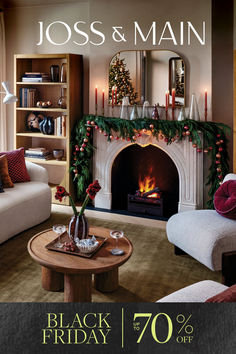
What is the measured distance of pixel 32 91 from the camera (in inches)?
209

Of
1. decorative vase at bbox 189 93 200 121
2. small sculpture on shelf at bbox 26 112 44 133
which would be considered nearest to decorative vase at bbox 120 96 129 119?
decorative vase at bbox 189 93 200 121

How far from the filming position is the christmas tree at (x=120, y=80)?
470cm

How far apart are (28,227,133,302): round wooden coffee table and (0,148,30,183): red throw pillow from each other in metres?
1.59

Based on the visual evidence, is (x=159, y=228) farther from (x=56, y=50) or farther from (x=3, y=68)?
(x=3, y=68)

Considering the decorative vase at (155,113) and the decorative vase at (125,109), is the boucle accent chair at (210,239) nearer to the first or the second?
the decorative vase at (155,113)

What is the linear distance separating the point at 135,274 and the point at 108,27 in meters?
3.11

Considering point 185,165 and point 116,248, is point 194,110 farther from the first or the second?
point 116,248

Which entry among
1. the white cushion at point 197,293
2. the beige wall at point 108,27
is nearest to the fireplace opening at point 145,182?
the beige wall at point 108,27

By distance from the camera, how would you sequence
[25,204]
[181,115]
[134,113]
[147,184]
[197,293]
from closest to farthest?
[197,293] → [25,204] → [181,115] → [134,113] → [147,184]

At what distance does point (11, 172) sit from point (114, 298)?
2.11 metres

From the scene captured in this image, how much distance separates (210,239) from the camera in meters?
2.86

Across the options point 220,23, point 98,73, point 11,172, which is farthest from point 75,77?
point 220,23

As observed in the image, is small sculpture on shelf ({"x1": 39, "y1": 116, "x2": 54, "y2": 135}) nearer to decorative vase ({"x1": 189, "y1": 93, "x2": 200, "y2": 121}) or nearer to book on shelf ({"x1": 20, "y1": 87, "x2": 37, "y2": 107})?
book on shelf ({"x1": 20, "y1": 87, "x2": 37, "y2": 107})

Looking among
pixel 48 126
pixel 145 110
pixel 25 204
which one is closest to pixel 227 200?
pixel 145 110
